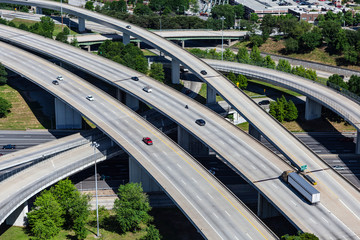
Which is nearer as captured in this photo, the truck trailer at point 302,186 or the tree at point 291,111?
the truck trailer at point 302,186

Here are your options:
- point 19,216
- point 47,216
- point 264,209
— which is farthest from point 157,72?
point 47,216

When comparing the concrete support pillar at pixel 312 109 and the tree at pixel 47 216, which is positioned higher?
the concrete support pillar at pixel 312 109

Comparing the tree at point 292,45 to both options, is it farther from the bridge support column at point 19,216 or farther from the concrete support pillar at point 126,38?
the bridge support column at point 19,216

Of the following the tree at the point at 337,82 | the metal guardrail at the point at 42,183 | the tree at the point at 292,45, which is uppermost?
the tree at the point at 292,45

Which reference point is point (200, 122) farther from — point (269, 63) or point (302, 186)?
point (269, 63)

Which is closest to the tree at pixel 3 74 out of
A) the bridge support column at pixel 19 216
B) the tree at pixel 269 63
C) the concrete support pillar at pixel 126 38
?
the concrete support pillar at pixel 126 38

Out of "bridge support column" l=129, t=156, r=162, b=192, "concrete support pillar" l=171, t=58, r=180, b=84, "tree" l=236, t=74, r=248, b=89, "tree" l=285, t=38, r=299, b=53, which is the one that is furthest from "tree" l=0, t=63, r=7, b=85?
"tree" l=285, t=38, r=299, b=53
